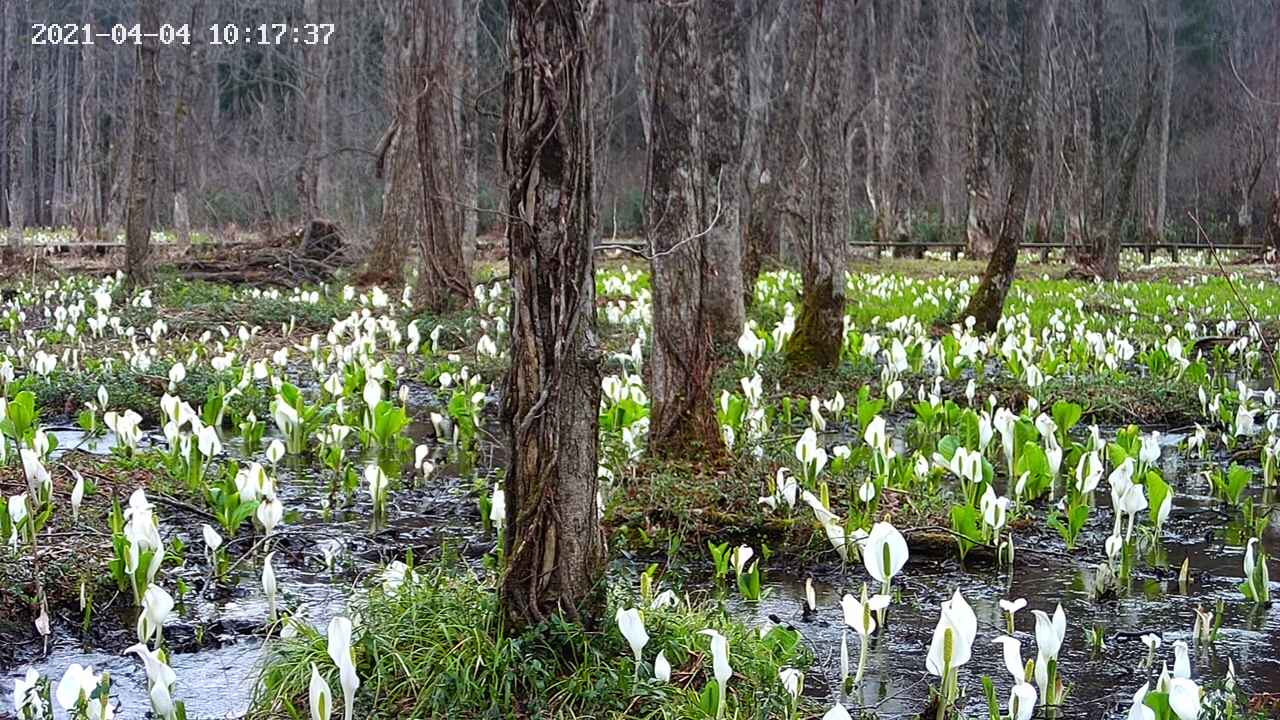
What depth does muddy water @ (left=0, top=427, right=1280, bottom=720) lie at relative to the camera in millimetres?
3826

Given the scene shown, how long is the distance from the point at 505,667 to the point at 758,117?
16016mm

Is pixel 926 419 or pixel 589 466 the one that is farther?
pixel 926 419

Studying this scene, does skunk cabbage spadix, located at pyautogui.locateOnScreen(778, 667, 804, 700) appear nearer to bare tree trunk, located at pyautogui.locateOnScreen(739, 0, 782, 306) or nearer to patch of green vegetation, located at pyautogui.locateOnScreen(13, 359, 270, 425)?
patch of green vegetation, located at pyautogui.locateOnScreen(13, 359, 270, 425)

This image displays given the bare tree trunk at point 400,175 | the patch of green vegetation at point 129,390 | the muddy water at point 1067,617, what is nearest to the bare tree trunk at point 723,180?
the patch of green vegetation at point 129,390

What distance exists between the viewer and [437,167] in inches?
496

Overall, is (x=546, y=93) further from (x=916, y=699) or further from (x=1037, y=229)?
(x=1037, y=229)

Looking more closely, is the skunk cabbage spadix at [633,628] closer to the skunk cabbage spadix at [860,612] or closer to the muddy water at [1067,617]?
the skunk cabbage spadix at [860,612]

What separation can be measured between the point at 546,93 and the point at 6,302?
504 inches

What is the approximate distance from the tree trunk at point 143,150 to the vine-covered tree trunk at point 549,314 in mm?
12100

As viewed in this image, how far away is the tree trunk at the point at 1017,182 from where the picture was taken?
1115 cm

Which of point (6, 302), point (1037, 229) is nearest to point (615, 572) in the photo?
point (6, 302)

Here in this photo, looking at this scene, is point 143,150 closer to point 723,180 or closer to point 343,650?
point 723,180

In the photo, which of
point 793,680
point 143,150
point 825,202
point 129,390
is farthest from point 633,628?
point 143,150

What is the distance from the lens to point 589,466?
3.46 metres
